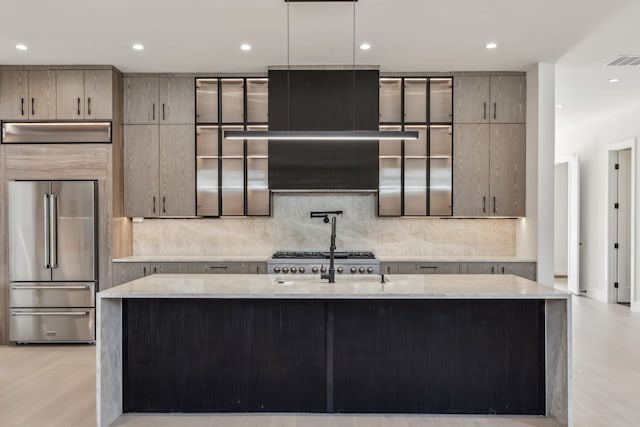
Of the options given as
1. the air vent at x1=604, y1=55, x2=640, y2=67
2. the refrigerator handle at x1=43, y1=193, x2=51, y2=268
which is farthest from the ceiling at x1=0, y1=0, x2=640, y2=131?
the refrigerator handle at x1=43, y1=193, x2=51, y2=268

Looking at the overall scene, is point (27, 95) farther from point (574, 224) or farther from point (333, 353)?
point (574, 224)

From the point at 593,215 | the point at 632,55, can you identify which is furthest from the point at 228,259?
the point at 593,215

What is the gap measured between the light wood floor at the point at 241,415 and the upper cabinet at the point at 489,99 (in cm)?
261

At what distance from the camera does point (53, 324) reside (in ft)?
17.1

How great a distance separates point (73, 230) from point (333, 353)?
133 inches

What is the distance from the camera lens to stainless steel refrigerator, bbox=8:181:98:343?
5.20 meters

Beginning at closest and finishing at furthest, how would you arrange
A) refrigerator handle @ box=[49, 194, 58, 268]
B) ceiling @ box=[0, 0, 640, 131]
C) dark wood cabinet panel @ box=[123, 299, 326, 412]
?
1. dark wood cabinet panel @ box=[123, 299, 326, 412]
2. ceiling @ box=[0, 0, 640, 131]
3. refrigerator handle @ box=[49, 194, 58, 268]

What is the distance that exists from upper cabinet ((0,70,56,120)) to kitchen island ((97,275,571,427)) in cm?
308

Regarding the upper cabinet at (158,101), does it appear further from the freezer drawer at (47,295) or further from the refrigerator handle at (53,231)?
the freezer drawer at (47,295)

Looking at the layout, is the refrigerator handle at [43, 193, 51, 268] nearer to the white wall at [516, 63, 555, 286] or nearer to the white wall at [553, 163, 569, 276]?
the white wall at [516, 63, 555, 286]

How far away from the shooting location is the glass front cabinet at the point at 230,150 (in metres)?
5.64

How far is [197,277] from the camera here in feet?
12.2

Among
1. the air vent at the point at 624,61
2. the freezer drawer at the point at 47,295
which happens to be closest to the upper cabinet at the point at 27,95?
the freezer drawer at the point at 47,295

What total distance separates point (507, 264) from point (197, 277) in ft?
10.8
